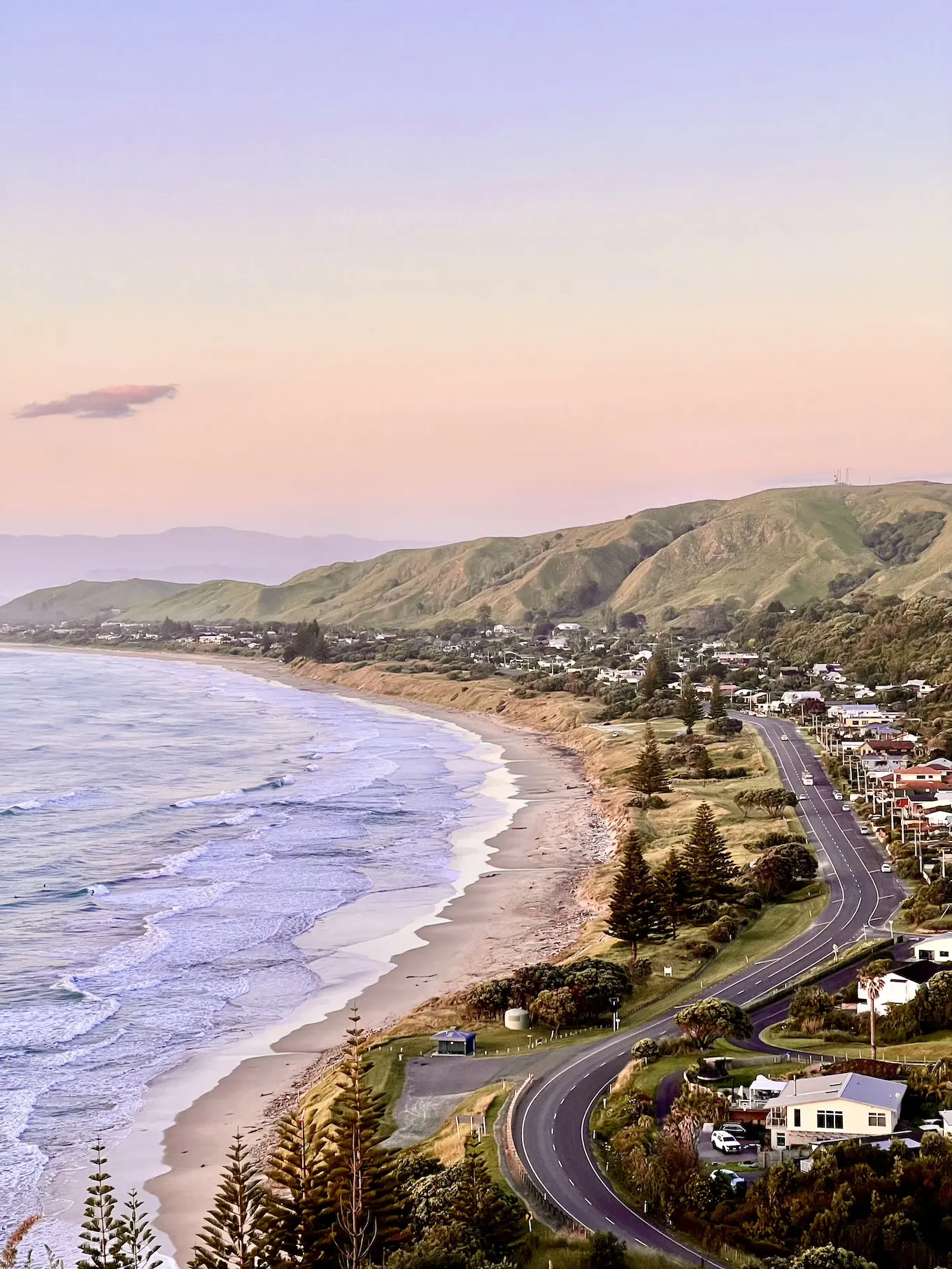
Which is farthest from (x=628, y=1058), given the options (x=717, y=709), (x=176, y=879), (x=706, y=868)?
(x=717, y=709)

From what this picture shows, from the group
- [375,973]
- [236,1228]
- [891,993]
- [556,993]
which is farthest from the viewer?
[375,973]

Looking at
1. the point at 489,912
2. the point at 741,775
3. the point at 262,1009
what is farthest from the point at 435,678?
the point at 262,1009

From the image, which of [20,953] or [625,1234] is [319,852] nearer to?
[20,953]

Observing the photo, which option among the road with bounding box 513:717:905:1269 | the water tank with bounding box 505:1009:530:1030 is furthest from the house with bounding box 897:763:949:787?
the water tank with bounding box 505:1009:530:1030

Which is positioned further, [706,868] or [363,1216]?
[706,868]

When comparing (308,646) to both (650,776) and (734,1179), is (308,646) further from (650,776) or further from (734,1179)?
(734,1179)

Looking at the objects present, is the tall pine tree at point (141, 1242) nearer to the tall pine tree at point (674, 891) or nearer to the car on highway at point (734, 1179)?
the car on highway at point (734, 1179)

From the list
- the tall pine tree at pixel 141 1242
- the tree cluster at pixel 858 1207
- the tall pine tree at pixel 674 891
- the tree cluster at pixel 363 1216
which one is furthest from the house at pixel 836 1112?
the tall pine tree at pixel 674 891
